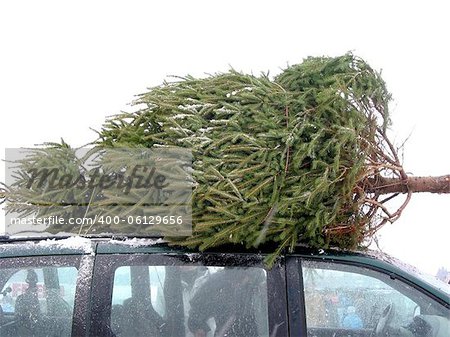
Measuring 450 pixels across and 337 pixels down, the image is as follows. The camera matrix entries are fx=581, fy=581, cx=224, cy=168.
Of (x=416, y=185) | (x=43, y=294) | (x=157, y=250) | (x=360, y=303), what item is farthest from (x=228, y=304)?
(x=416, y=185)

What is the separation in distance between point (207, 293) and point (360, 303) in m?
0.79

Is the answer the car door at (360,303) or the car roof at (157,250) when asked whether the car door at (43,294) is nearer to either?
the car roof at (157,250)

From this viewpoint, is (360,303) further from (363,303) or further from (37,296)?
(37,296)

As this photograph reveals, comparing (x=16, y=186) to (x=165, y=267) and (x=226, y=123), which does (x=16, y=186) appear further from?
(x=226, y=123)

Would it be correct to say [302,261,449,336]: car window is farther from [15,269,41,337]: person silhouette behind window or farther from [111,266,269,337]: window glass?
[15,269,41,337]: person silhouette behind window

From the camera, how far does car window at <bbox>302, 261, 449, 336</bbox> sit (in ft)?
9.62

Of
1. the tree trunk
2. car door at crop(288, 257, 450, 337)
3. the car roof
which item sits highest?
the tree trunk

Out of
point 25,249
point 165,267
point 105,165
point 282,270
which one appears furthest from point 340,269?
point 25,249

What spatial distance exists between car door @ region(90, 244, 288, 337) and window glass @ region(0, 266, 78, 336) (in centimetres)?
16

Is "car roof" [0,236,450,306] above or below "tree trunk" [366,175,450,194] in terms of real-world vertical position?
below

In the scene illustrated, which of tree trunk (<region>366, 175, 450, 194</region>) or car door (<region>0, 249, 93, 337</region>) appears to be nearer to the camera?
car door (<region>0, 249, 93, 337</region>)

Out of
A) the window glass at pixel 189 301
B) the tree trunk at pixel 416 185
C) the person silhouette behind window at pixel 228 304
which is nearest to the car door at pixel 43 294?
the window glass at pixel 189 301

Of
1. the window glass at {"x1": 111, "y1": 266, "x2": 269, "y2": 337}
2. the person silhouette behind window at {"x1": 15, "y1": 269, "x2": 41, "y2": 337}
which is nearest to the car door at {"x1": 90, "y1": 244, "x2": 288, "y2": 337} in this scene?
the window glass at {"x1": 111, "y1": 266, "x2": 269, "y2": 337}

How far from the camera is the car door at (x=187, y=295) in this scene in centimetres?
295
